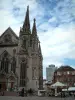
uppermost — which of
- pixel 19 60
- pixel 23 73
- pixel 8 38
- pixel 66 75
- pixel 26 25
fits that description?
pixel 26 25

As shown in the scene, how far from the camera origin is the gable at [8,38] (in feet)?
196

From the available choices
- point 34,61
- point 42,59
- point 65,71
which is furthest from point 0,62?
point 65,71

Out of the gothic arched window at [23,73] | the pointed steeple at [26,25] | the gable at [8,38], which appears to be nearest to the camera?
the gothic arched window at [23,73]

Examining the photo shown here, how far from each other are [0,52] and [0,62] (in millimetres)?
3215

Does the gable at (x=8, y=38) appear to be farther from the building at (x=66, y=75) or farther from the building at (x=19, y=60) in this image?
the building at (x=66, y=75)

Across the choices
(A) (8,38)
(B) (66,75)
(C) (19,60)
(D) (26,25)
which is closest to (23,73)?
(C) (19,60)

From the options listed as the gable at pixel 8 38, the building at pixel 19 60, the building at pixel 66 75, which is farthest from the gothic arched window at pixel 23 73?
the building at pixel 66 75

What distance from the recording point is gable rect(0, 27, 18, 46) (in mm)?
59781

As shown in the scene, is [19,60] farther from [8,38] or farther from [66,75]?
[66,75]

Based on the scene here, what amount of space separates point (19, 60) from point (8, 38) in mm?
8435

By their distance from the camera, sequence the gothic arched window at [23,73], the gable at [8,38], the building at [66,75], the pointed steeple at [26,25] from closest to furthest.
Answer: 1. the gothic arched window at [23,73]
2. the gable at [8,38]
3. the pointed steeple at [26,25]
4. the building at [66,75]

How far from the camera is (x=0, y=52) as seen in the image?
59781 millimetres

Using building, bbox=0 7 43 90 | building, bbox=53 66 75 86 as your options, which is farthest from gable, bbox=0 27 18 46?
building, bbox=53 66 75 86

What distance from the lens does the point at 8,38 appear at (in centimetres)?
6031
